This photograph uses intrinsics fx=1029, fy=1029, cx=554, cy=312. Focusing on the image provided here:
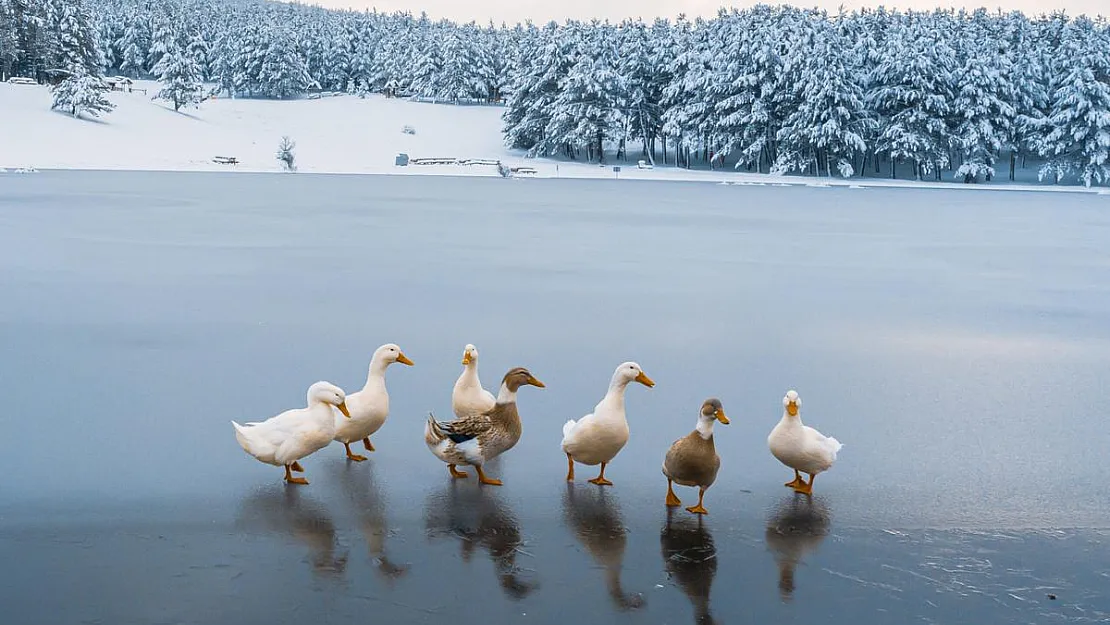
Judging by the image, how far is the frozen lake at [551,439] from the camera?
5141 mm

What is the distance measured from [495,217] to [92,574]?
2495 centimetres

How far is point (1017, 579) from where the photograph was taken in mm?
5336

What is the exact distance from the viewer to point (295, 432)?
259 inches

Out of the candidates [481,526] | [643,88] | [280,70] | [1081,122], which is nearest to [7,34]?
[280,70]

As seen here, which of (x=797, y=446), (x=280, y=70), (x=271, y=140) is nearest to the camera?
(x=797, y=446)

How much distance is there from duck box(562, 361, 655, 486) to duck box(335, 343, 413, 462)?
1300 millimetres

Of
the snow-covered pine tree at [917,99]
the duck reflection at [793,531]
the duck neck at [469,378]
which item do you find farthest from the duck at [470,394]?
the snow-covered pine tree at [917,99]

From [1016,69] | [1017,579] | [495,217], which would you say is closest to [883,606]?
[1017,579]

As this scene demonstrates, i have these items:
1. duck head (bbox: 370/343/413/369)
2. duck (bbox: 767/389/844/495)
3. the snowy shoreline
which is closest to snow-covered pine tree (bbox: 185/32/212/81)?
the snowy shoreline

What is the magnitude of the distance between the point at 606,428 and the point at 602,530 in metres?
0.84

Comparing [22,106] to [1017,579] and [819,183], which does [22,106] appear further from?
[1017,579]

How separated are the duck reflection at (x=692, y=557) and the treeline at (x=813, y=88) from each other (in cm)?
5464

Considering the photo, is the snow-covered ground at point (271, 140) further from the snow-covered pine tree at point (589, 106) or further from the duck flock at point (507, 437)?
the duck flock at point (507, 437)

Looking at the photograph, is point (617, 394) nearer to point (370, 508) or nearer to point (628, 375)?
point (628, 375)
